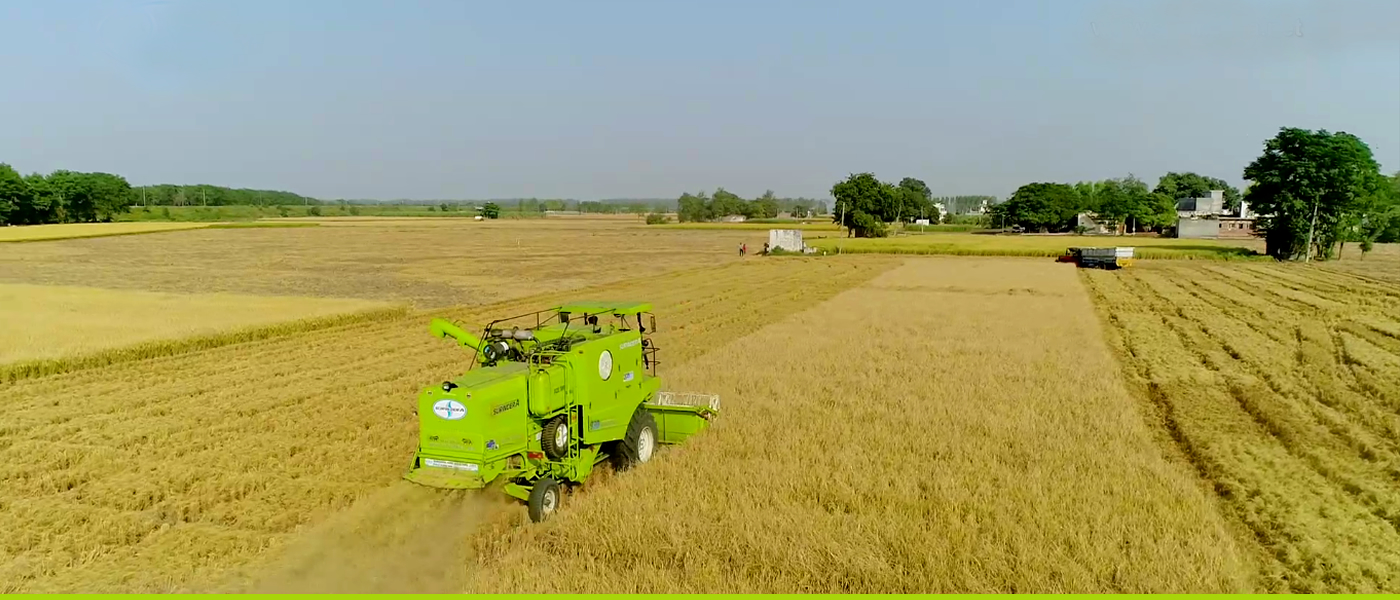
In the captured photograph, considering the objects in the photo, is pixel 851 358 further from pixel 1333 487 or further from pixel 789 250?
pixel 789 250

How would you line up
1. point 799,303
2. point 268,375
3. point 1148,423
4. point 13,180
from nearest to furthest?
1. point 1148,423
2. point 268,375
3. point 799,303
4. point 13,180

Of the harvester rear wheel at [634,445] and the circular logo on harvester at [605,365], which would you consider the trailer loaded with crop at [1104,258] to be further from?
the circular logo on harvester at [605,365]

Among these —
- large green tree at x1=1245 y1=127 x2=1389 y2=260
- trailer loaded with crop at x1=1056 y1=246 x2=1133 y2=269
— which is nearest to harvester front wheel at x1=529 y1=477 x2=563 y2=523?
trailer loaded with crop at x1=1056 y1=246 x2=1133 y2=269

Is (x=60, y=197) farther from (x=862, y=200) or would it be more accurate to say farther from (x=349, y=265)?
(x=862, y=200)

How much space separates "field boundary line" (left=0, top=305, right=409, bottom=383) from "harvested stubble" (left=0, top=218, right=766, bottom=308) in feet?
20.2

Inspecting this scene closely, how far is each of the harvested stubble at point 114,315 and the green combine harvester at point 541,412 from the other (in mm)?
14749

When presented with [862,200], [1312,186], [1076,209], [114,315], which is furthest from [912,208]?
[114,315]

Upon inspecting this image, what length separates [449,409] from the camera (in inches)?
A: 338

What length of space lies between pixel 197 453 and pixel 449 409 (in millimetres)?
5831

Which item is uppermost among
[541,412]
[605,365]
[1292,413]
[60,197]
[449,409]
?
[60,197]

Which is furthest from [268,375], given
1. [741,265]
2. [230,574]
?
[741,265]

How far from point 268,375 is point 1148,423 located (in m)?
17.7

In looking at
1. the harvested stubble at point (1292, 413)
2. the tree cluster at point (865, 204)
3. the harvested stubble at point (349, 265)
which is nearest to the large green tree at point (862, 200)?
the tree cluster at point (865, 204)

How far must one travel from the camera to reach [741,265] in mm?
56312
